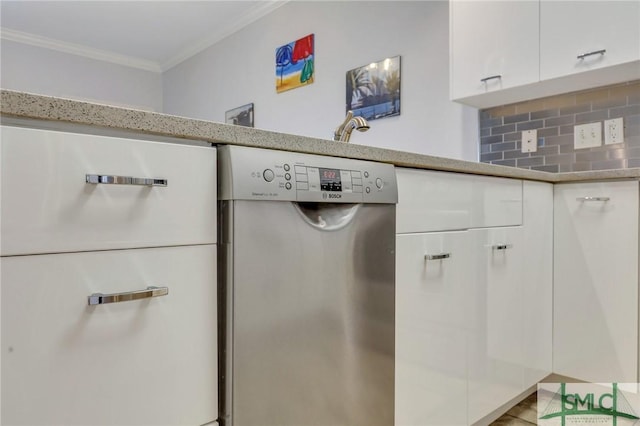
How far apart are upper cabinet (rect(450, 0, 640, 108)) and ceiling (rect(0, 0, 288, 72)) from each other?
1936 mm

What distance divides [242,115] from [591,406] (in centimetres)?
322

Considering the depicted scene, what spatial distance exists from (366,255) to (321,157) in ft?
0.85

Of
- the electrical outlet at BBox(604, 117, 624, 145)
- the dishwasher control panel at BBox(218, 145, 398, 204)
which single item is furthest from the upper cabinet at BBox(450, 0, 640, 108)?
the dishwasher control panel at BBox(218, 145, 398, 204)

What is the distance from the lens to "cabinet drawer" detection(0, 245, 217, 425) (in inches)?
22.2

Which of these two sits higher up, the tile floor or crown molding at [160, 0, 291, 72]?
crown molding at [160, 0, 291, 72]

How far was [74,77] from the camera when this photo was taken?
4480mm

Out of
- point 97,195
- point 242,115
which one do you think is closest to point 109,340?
point 97,195

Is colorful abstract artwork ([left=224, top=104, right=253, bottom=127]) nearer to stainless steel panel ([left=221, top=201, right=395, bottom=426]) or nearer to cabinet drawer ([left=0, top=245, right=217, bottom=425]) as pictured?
stainless steel panel ([left=221, top=201, right=395, bottom=426])

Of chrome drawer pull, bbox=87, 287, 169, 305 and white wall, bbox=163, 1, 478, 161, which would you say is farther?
white wall, bbox=163, 1, 478, 161

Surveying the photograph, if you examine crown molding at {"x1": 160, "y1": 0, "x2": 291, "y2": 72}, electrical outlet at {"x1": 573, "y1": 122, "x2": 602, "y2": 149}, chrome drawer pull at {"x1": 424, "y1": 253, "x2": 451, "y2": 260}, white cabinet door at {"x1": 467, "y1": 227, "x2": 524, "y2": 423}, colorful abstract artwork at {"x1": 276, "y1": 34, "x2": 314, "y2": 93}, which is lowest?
white cabinet door at {"x1": 467, "y1": 227, "x2": 524, "y2": 423}

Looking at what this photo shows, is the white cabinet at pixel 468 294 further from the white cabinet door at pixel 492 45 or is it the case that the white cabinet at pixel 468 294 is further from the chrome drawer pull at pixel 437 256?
the white cabinet door at pixel 492 45

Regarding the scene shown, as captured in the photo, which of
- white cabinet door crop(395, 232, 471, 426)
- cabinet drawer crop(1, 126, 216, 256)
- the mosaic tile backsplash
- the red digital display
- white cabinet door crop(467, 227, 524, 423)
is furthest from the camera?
the mosaic tile backsplash

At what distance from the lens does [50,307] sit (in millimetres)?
583

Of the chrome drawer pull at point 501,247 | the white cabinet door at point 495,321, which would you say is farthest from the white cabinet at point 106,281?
the chrome drawer pull at point 501,247
